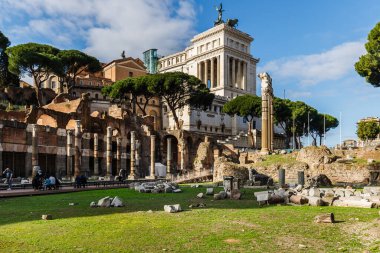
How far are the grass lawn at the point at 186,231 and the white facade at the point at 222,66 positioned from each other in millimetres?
71809

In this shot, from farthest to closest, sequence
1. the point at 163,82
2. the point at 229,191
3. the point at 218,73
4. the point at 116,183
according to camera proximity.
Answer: the point at 218,73
the point at 163,82
the point at 116,183
the point at 229,191

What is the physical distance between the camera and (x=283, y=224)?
976cm

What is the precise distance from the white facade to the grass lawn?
7181 centimetres

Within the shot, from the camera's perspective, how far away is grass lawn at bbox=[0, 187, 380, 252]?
25.2ft

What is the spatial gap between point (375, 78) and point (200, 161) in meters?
21.8

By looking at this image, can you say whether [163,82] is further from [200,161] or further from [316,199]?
[316,199]

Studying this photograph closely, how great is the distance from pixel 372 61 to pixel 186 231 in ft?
104

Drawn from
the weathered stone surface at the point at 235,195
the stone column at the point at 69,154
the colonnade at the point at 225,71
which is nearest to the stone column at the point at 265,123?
the stone column at the point at 69,154

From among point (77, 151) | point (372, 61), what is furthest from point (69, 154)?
point (372, 61)

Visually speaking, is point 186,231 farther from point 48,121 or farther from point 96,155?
point 48,121

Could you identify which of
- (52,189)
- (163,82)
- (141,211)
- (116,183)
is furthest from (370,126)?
(141,211)

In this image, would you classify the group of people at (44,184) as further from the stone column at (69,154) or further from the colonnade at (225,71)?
the colonnade at (225,71)

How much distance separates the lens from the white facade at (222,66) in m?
85.9

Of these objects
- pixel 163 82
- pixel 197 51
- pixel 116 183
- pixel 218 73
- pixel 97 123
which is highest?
pixel 197 51
